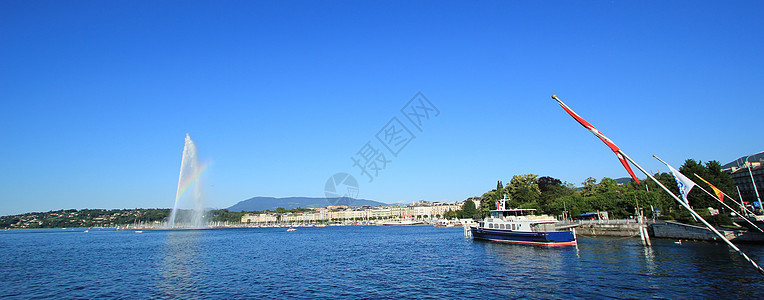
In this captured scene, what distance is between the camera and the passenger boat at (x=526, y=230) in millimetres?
46625

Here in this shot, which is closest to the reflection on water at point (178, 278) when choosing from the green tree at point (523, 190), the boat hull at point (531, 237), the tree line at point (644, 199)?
the boat hull at point (531, 237)

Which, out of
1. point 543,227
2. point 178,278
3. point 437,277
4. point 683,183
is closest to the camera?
point 683,183

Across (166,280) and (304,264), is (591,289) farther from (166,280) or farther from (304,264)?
(166,280)

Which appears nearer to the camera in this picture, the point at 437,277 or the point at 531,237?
the point at 437,277

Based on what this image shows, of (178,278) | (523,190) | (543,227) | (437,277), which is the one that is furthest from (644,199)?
(178,278)

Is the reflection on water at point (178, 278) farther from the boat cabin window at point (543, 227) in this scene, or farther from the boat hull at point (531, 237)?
the boat cabin window at point (543, 227)

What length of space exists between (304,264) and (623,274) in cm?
2657

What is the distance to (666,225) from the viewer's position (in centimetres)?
4794

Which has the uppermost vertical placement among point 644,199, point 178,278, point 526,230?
point 644,199

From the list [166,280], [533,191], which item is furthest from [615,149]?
[533,191]

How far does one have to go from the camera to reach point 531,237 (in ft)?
161

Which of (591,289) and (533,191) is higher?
(533,191)

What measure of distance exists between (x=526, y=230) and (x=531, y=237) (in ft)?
4.41

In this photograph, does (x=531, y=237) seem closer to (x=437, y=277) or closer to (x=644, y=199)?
(x=437, y=277)
